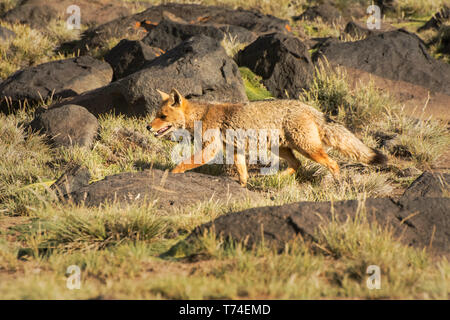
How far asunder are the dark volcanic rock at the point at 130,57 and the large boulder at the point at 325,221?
9000 mm

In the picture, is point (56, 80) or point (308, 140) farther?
point (56, 80)

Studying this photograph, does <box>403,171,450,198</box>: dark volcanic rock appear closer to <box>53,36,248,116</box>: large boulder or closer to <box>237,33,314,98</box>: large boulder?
<box>53,36,248,116</box>: large boulder

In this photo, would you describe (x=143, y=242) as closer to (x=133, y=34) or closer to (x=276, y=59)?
(x=276, y=59)

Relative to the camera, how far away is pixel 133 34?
1688 centimetres

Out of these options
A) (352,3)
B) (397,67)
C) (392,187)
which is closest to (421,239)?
(392,187)

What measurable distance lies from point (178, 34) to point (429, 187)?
10459 mm

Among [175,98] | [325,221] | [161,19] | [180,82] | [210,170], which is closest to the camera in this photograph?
[325,221]

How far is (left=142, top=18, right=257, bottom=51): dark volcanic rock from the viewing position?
1496cm

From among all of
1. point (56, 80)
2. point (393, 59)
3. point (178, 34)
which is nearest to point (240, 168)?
point (56, 80)

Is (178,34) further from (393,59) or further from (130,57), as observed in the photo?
(393,59)

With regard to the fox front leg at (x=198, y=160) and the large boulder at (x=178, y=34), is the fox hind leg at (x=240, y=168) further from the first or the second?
the large boulder at (x=178, y=34)

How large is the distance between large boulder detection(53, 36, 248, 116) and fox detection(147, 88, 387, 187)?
7.96 feet

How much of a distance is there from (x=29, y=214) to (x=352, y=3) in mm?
Answer: 20549

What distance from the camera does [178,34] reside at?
595 inches
